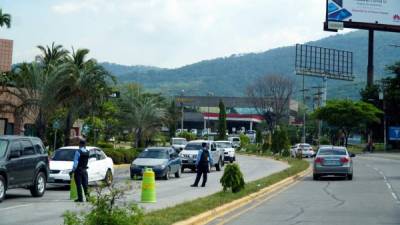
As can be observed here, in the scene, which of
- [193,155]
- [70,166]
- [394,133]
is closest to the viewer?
[70,166]

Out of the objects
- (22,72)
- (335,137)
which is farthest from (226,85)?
(22,72)

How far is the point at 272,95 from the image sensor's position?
9475 cm

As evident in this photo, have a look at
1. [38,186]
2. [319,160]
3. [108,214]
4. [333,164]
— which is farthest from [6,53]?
[108,214]

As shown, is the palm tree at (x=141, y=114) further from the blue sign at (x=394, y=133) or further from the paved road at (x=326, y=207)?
the blue sign at (x=394, y=133)

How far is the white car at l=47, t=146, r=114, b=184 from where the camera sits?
80.3ft

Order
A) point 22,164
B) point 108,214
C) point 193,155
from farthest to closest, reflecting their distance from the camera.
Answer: point 193,155, point 22,164, point 108,214

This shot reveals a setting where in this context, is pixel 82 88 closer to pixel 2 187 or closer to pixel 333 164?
pixel 333 164

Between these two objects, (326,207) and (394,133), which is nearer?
(326,207)

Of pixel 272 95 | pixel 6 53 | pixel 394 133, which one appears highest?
pixel 272 95

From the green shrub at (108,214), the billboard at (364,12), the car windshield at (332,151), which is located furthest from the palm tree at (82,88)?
the billboard at (364,12)

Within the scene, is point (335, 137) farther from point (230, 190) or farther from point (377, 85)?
point (230, 190)

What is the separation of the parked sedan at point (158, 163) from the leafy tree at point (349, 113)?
59814 millimetres

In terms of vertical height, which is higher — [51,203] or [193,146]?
[193,146]

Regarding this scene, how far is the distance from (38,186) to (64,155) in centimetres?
482
